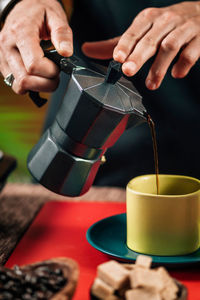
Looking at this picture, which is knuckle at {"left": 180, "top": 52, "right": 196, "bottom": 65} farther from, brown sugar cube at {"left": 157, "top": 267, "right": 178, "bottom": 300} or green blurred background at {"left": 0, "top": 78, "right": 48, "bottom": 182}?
green blurred background at {"left": 0, "top": 78, "right": 48, "bottom": 182}

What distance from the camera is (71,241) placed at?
3.12 feet

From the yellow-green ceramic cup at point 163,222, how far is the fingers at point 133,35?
25 centimetres

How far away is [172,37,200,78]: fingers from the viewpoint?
0.98 meters

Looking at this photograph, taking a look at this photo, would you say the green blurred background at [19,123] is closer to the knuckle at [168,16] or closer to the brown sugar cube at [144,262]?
the knuckle at [168,16]

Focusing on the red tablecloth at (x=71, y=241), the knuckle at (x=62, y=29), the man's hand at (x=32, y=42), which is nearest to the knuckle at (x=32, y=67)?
the man's hand at (x=32, y=42)

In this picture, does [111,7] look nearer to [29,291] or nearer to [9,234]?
[9,234]

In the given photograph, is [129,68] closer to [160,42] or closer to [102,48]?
[160,42]

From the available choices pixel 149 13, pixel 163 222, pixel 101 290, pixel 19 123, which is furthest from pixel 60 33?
pixel 19 123

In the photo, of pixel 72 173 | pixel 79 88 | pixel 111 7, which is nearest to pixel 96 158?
pixel 72 173

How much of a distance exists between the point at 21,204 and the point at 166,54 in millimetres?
550

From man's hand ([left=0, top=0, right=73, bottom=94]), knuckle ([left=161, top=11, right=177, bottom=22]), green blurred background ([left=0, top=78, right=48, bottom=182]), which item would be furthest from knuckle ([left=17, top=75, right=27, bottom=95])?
green blurred background ([left=0, top=78, right=48, bottom=182])

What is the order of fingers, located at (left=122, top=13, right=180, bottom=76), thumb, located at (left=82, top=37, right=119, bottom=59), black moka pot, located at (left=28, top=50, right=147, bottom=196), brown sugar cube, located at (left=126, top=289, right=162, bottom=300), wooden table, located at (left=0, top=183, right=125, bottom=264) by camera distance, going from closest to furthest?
brown sugar cube, located at (left=126, top=289, right=162, bottom=300) → black moka pot, located at (left=28, top=50, right=147, bottom=196) → fingers, located at (left=122, top=13, right=180, bottom=76) → wooden table, located at (left=0, top=183, right=125, bottom=264) → thumb, located at (left=82, top=37, right=119, bottom=59)

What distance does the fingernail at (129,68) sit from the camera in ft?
2.72

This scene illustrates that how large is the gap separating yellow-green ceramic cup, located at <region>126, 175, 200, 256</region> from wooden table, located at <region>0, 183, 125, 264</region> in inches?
10.2
